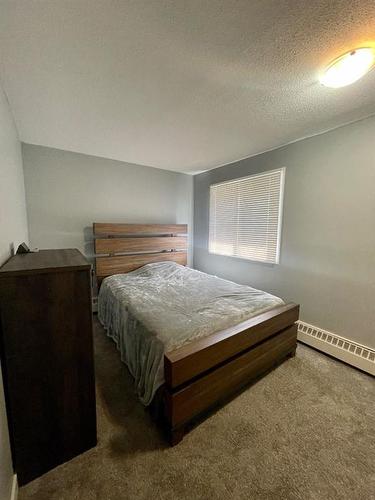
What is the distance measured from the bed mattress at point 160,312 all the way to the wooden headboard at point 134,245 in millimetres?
338

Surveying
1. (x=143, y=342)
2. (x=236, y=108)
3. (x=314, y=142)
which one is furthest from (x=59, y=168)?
(x=314, y=142)

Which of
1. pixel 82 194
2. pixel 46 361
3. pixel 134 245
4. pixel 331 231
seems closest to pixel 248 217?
pixel 331 231

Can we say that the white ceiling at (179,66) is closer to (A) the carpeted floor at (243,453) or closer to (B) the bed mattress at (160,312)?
(B) the bed mattress at (160,312)

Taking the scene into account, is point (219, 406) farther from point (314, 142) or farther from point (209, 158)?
point (209, 158)

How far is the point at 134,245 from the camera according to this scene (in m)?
3.22

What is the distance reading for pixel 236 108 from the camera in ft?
5.74

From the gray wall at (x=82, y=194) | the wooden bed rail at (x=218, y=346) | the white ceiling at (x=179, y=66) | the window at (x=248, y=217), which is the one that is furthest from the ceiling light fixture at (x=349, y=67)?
the gray wall at (x=82, y=194)

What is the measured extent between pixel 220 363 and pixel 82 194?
2.81m

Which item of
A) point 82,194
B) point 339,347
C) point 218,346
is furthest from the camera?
point 82,194

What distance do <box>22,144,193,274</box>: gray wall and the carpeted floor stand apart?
2077 mm

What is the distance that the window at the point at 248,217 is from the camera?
2709 mm

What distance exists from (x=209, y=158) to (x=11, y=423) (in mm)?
3307

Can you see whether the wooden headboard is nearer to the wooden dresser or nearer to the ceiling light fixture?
the wooden dresser

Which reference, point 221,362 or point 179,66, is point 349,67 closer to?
point 179,66
